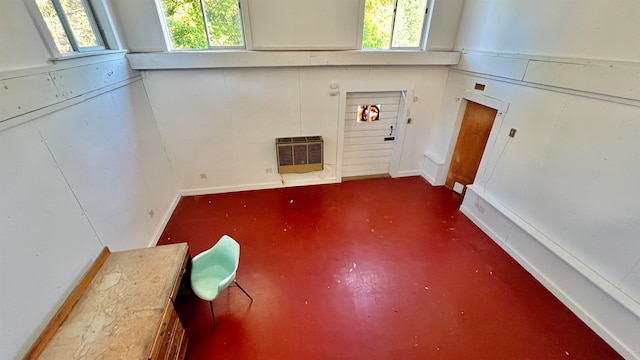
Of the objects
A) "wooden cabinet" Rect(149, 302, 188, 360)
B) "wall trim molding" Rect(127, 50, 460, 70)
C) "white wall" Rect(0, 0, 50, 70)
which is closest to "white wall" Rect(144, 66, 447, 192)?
"wall trim molding" Rect(127, 50, 460, 70)

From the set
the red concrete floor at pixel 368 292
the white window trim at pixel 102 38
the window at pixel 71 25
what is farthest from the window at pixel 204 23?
the red concrete floor at pixel 368 292

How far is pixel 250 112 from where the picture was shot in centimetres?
409

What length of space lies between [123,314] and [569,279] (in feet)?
13.7

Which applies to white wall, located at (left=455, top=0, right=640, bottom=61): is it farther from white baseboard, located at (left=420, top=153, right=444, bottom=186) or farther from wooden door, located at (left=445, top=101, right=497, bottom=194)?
white baseboard, located at (left=420, top=153, right=444, bottom=186)

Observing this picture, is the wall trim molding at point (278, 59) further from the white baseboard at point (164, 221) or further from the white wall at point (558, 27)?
the white baseboard at point (164, 221)

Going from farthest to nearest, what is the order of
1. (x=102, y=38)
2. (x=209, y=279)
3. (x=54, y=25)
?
(x=102, y=38) < (x=209, y=279) < (x=54, y=25)

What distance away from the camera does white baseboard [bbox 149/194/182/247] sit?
3.47m

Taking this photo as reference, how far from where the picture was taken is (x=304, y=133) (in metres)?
4.45

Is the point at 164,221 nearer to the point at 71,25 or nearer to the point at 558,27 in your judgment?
the point at 71,25

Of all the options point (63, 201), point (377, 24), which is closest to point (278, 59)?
point (377, 24)

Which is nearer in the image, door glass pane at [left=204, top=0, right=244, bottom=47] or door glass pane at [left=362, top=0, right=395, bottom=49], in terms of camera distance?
door glass pane at [left=204, top=0, right=244, bottom=47]

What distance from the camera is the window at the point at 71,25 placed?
7.47ft

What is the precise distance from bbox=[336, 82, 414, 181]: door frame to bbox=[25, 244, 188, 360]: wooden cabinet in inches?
123

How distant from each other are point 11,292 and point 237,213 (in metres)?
2.60
